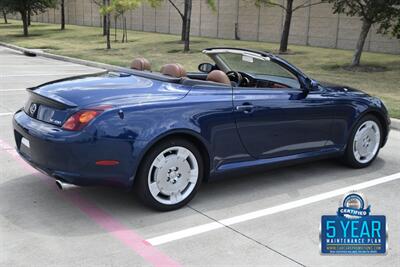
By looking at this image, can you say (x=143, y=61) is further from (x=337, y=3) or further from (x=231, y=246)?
(x=337, y=3)

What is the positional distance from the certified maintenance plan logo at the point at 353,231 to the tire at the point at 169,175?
1.21 m

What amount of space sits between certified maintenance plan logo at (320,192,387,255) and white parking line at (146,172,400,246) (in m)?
0.50

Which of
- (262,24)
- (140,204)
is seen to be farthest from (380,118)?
(262,24)

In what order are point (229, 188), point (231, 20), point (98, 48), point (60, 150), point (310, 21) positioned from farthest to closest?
1. point (231, 20)
2. point (310, 21)
3. point (98, 48)
4. point (229, 188)
5. point (60, 150)

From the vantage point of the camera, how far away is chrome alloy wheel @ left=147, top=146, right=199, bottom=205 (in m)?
4.30

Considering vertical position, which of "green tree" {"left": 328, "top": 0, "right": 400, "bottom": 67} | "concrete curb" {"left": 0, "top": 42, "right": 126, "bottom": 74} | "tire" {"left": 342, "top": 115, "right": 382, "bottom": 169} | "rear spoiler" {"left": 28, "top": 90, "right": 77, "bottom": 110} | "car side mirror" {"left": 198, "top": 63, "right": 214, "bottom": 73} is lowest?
"concrete curb" {"left": 0, "top": 42, "right": 126, "bottom": 74}

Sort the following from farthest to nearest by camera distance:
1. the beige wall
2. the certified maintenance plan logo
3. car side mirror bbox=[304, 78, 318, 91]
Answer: the beige wall, car side mirror bbox=[304, 78, 318, 91], the certified maintenance plan logo

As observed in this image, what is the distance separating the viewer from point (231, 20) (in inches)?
1233

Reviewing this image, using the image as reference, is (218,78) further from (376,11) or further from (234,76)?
(376,11)

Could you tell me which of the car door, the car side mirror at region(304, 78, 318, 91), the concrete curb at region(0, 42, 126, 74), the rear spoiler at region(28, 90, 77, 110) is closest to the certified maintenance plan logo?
the car door

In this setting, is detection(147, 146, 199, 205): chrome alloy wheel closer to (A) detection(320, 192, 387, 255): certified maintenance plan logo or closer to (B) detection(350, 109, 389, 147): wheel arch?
(A) detection(320, 192, 387, 255): certified maintenance plan logo

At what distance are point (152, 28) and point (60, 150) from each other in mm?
35123

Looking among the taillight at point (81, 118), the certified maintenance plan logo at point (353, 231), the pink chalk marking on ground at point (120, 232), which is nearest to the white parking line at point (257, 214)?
the pink chalk marking on ground at point (120, 232)

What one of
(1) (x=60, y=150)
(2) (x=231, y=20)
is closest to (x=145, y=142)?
(1) (x=60, y=150)
